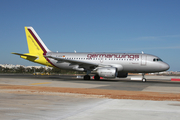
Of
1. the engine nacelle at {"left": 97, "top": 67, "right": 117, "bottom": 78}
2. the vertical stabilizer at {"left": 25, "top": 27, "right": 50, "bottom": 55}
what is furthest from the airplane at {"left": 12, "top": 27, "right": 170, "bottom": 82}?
the vertical stabilizer at {"left": 25, "top": 27, "right": 50, "bottom": 55}

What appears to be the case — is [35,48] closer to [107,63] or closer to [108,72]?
[107,63]

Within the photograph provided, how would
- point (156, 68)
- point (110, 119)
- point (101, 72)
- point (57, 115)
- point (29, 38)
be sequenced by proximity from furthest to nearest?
point (29, 38), point (156, 68), point (101, 72), point (57, 115), point (110, 119)

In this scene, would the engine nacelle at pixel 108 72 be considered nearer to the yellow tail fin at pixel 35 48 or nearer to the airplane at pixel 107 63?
the airplane at pixel 107 63

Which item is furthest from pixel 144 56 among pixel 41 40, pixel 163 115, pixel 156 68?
pixel 163 115

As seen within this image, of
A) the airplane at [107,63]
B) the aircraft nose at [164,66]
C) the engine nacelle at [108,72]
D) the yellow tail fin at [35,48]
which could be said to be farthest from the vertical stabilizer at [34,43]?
the aircraft nose at [164,66]

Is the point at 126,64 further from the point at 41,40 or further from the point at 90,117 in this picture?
the point at 90,117

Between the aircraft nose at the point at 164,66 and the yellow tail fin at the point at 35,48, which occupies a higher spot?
the yellow tail fin at the point at 35,48

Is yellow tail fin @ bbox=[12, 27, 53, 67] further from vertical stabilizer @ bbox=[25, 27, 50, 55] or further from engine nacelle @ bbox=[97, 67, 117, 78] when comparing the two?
engine nacelle @ bbox=[97, 67, 117, 78]

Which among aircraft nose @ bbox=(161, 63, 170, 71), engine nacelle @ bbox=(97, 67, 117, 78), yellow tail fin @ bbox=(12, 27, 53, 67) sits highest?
yellow tail fin @ bbox=(12, 27, 53, 67)

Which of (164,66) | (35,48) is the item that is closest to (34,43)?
(35,48)

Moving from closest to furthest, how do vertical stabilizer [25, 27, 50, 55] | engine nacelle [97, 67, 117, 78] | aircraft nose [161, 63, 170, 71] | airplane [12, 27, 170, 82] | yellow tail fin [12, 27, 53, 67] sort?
engine nacelle [97, 67, 117, 78]
airplane [12, 27, 170, 82]
aircraft nose [161, 63, 170, 71]
yellow tail fin [12, 27, 53, 67]
vertical stabilizer [25, 27, 50, 55]

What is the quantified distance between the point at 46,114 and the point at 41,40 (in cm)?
2964

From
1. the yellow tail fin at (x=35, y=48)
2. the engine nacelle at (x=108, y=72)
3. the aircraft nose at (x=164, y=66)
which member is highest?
the yellow tail fin at (x=35, y=48)

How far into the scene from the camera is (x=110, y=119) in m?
5.94
